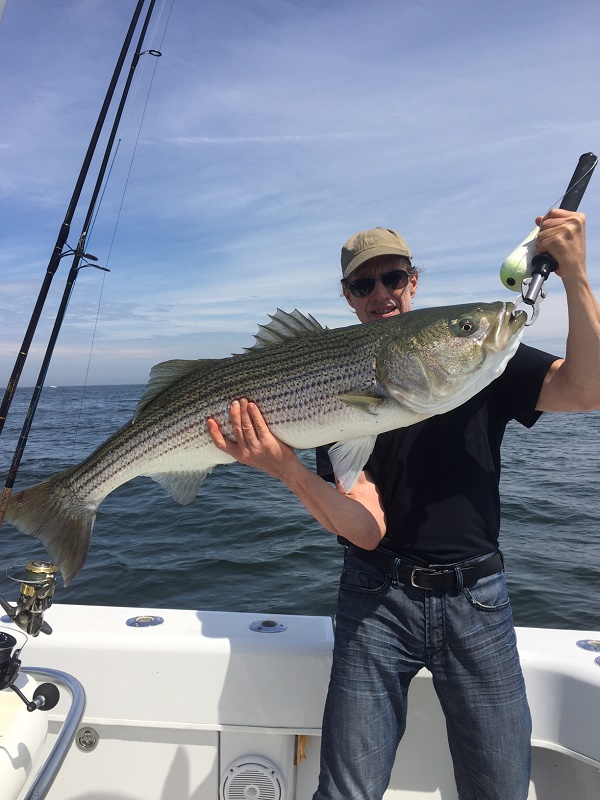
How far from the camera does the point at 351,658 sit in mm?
2713

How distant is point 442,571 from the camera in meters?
2.68

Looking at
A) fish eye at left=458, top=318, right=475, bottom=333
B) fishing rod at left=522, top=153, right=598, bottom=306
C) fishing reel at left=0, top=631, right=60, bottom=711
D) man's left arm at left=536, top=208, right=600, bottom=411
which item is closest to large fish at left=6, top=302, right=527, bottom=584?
fish eye at left=458, top=318, right=475, bottom=333

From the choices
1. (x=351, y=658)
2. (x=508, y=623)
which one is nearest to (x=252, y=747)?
(x=351, y=658)

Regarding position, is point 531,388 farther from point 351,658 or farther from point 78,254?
point 78,254

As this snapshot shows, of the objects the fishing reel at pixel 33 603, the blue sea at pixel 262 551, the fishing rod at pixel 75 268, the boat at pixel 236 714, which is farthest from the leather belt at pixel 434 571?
the blue sea at pixel 262 551

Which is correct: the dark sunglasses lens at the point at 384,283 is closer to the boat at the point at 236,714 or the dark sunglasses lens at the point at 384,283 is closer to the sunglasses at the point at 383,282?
the sunglasses at the point at 383,282

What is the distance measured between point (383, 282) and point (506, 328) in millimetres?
892

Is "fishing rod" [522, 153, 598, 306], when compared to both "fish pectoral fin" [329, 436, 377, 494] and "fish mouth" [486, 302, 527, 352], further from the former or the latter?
"fish pectoral fin" [329, 436, 377, 494]

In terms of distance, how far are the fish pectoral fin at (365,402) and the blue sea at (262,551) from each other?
4.47 m

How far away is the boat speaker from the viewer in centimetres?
334

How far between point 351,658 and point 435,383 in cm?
133

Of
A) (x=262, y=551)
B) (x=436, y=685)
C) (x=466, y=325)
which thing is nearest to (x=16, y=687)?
(x=436, y=685)

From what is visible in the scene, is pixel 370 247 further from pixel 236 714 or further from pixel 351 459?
pixel 236 714

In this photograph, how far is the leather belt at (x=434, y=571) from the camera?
2.67 metres
